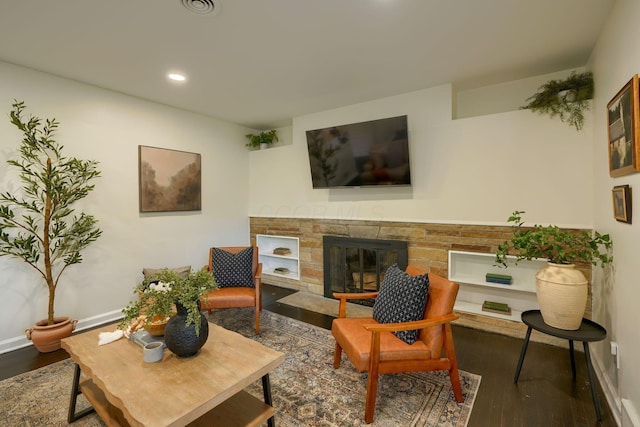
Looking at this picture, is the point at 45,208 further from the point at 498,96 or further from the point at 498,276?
the point at 498,96

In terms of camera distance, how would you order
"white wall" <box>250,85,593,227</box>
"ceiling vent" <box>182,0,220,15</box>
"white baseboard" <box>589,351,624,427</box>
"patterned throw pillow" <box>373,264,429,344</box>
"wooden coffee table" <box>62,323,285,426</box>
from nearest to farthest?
"wooden coffee table" <box>62,323,285,426</box>
"white baseboard" <box>589,351,624,427</box>
"ceiling vent" <box>182,0,220,15</box>
"patterned throw pillow" <box>373,264,429,344</box>
"white wall" <box>250,85,593,227</box>

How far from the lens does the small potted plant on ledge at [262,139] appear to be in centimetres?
480

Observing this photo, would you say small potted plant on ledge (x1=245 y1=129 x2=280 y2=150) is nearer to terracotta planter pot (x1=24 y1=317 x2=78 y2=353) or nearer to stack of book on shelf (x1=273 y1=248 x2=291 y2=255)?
stack of book on shelf (x1=273 y1=248 x2=291 y2=255)

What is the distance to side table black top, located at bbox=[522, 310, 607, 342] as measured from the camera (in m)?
1.81

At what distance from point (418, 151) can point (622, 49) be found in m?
1.79

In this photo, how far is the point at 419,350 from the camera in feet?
6.28

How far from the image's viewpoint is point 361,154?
3539 mm

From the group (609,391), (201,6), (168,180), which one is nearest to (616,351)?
(609,391)

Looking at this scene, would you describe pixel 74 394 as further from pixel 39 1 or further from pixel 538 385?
pixel 538 385

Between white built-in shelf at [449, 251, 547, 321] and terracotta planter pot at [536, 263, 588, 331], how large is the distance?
2.89ft

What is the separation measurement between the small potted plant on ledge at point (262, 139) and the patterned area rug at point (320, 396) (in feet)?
11.1

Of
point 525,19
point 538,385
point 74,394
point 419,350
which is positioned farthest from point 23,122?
point 538,385

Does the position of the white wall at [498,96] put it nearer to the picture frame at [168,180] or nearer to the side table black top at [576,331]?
the side table black top at [576,331]

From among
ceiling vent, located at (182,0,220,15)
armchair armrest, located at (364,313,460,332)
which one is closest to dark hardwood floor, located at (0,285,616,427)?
armchair armrest, located at (364,313,460,332)
